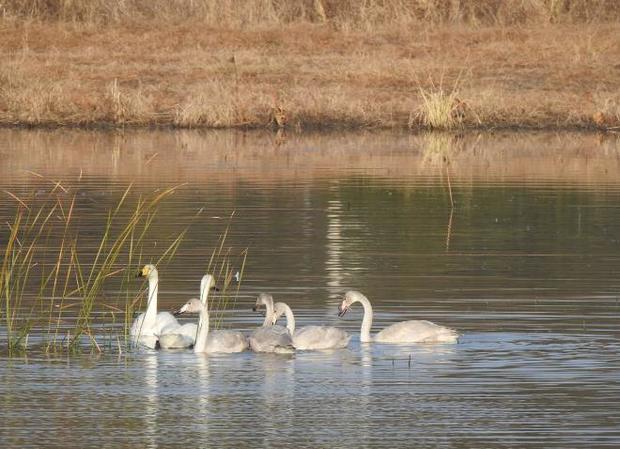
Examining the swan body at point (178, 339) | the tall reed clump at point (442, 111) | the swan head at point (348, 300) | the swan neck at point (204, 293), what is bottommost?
the tall reed clump at point (442, 111)

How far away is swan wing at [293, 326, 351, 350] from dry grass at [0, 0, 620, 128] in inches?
872

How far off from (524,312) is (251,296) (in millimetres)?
2494

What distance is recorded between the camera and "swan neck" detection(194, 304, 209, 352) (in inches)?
505

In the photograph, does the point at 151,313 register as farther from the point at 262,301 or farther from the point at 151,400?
the point at 151,400

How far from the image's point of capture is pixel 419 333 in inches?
506

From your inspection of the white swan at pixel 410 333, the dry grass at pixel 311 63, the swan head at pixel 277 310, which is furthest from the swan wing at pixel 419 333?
the dry grass at pixel 311 63

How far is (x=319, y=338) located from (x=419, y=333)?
0.74 meters

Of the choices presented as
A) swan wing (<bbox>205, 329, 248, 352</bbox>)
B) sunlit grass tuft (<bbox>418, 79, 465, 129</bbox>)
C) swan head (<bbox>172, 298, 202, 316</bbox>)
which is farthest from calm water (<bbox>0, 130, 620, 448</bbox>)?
sunlit grass tuft (<bbox>418, 79, 465, 129</bbox>)

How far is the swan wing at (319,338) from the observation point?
12.8 meters

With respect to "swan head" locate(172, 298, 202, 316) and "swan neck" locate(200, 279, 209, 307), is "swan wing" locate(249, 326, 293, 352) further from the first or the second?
Answer: "swan head" locate(172, 298, 202, 316)

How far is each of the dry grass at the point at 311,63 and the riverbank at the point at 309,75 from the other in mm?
43

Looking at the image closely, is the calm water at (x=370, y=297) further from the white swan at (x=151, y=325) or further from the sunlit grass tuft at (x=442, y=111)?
the sunlit grass tuft at (x=442, y=111)

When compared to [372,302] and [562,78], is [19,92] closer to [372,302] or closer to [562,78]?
[562,78]

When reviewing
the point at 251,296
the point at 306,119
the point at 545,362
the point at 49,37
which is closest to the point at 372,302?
the point at 251,296
